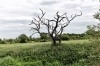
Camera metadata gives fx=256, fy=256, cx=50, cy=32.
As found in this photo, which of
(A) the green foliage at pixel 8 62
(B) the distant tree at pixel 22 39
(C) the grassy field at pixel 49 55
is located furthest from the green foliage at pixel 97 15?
(B) the distant tree at pixel 22 39

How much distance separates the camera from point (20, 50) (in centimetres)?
2223

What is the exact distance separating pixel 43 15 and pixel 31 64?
18.9ft

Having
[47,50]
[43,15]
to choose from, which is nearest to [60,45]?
[47,50]

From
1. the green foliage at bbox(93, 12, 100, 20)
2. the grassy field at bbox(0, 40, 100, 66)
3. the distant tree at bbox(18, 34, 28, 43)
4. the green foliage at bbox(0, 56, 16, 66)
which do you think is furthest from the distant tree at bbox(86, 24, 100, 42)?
the distant tree at bbox(18, 34, 28, 43)

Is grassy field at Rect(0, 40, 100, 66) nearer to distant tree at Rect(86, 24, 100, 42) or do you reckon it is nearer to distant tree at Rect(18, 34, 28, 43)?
distant tree at Rect(86, 24, 100, 42)

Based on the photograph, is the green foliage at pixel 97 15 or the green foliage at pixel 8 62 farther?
the green foliage at pixel 8 62

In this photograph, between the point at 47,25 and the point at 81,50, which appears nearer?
the point at 81,50

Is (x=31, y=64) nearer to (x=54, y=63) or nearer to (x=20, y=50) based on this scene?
(x=54, y=63)

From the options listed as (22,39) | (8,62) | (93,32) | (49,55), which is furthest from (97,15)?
(22,39)

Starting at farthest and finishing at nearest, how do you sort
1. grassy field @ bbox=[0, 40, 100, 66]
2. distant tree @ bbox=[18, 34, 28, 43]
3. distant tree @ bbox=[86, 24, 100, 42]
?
distant tree @ bbox=[18, 34, 28, 43] → grassy field @ bbox=[0, 40, 100, 66] → distant tree @ bbox=[86, 24, 100, 42]

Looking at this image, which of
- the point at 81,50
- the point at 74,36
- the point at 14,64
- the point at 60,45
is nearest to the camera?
the point at 14,64

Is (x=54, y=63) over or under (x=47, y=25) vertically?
under

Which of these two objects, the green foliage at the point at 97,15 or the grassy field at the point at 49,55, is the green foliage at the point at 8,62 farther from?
the green foliage at the point at 97,15

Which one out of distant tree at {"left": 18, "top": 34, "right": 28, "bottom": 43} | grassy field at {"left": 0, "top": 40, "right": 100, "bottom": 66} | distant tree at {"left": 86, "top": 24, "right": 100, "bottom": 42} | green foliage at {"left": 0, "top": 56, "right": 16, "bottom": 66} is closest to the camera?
distant tree at {"left": 86, "top": 24, "right": 100, "bottom": 42}
